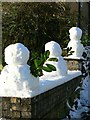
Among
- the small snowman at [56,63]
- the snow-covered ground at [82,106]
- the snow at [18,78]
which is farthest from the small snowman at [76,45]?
the snow at [18,78]

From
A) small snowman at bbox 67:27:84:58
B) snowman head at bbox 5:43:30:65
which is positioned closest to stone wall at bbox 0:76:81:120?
snowman head at bbox 5:43:30:65

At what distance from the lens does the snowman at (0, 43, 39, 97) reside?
4020 millimetres

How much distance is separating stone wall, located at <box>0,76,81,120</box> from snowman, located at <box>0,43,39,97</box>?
0.09m

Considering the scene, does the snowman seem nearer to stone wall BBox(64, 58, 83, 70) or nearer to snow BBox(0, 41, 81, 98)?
snow BBox(0, 41, 81, 98)

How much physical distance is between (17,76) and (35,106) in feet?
1.24

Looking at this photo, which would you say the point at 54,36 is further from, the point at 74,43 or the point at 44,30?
the point at 74,43

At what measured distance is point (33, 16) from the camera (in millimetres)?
11445

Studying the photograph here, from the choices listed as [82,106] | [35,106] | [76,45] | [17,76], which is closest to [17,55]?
[17,76]

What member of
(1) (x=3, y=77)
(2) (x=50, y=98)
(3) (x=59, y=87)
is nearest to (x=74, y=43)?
(3) (x=59, y=87)

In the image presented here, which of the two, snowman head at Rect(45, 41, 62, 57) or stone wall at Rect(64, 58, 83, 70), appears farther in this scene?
stone wall at Rect(64, 58, 83, 70)

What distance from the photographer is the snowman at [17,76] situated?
13.2 feet

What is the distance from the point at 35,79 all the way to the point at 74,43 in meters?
4.10

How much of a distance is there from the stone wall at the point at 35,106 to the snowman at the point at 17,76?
0.09m

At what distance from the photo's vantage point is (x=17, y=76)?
4.08 meters
